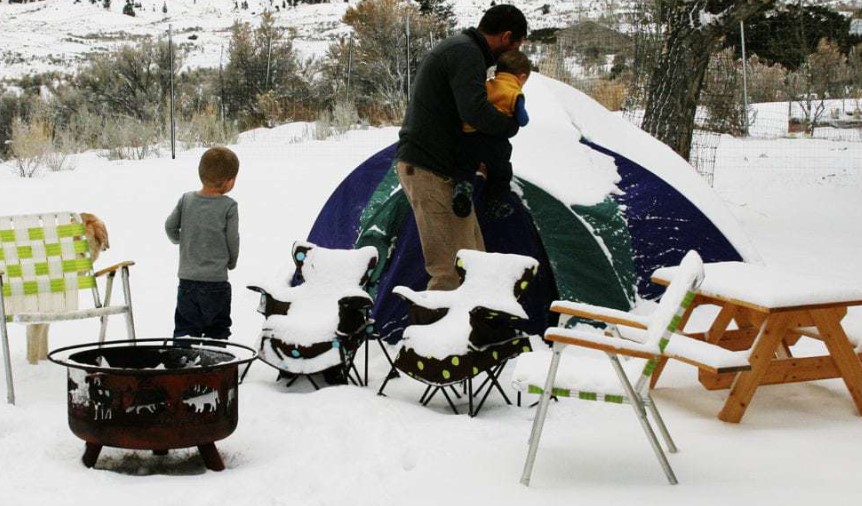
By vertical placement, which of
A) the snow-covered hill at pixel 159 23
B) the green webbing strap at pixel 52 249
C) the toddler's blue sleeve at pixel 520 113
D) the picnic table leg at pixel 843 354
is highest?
the snow-covered hill at pixel 159 23

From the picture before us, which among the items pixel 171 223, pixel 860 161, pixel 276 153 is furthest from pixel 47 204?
pixel 860 161

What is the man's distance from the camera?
4.93 metres

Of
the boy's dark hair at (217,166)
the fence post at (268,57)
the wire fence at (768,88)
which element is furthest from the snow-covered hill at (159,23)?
the boy's dark hair at (217,166)

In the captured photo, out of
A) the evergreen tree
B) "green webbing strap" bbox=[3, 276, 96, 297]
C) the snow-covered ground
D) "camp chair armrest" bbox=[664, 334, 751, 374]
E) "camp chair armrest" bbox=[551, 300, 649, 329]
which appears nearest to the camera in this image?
the snow-covered ground

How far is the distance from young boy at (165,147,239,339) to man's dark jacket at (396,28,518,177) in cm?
94

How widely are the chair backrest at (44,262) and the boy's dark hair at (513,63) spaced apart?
248 centimetres

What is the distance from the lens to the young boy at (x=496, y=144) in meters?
5.07

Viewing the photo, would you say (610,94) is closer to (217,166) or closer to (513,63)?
(513,63)

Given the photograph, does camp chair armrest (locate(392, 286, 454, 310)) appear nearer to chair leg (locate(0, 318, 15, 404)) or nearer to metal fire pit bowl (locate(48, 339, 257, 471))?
metal fire pit bowl (locate(48, 339, 257, 471))

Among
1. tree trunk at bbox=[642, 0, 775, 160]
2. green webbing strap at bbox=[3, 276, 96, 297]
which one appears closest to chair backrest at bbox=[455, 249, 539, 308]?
green webbing strap at bbox=[3, 276, 96, 297]

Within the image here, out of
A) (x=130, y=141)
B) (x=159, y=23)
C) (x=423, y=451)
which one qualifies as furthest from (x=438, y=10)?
(x=159, y=23)

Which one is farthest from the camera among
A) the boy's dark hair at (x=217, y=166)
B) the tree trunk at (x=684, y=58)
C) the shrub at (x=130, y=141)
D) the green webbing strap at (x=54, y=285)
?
the shrub at (x=130, y=141)

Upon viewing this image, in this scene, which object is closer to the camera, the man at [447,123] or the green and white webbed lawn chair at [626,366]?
the green and white webbed lawn chair at [626,366]

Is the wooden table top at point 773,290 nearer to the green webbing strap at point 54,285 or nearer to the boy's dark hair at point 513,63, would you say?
the boy's dark hair at point 513,63
